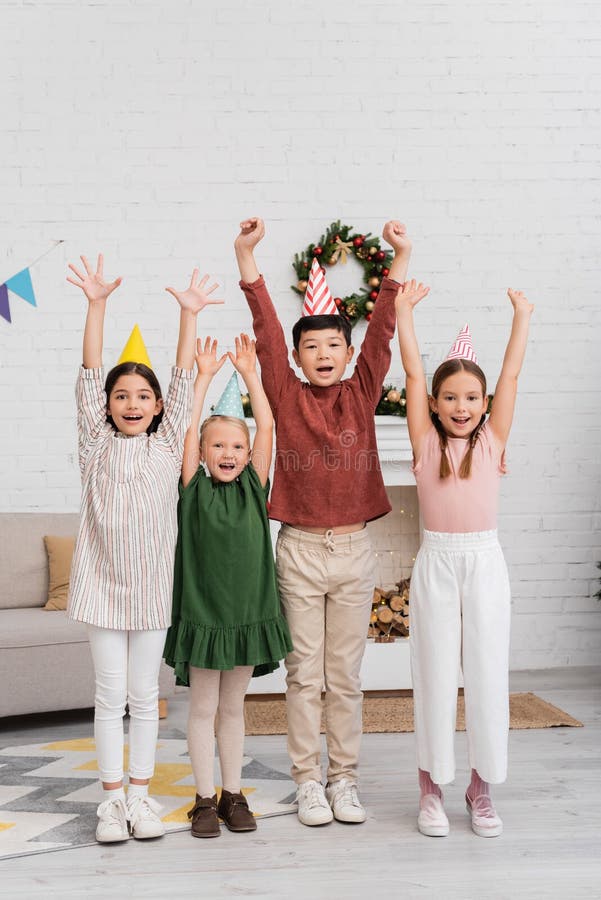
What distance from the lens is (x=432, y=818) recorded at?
2.23 meters

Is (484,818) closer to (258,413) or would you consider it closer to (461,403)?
(461,403)

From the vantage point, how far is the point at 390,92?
4246 mm

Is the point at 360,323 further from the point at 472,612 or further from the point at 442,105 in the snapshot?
the point at 472,612

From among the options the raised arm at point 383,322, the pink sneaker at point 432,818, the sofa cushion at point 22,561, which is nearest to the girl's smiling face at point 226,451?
the raised arm at point 383,322

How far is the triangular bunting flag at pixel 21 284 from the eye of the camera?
4.16m

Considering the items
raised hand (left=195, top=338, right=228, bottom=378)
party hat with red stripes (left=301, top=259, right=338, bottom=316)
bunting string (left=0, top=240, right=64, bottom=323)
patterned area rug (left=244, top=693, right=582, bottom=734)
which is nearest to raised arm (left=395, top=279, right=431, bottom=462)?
party hat with red stripes (left=301, top=259, right=338, bottom=316)

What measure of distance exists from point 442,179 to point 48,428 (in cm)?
206

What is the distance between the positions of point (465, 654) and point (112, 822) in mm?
899

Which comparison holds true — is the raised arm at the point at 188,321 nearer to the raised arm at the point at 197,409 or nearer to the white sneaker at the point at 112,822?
the raised arm at the point at 197,409

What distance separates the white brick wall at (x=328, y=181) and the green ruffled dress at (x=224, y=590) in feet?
6.65

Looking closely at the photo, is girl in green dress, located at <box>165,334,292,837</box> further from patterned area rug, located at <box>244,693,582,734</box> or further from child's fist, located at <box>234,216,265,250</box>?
patterned area rug, located at <box>244,693,582,734</box>

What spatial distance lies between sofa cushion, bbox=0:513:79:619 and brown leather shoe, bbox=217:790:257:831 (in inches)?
64.9

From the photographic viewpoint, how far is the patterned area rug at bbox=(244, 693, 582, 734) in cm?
333

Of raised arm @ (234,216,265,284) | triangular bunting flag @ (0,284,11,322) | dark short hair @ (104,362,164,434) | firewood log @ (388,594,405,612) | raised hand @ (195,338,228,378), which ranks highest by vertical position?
triangular bunting flag @ (0,284,11,322)
